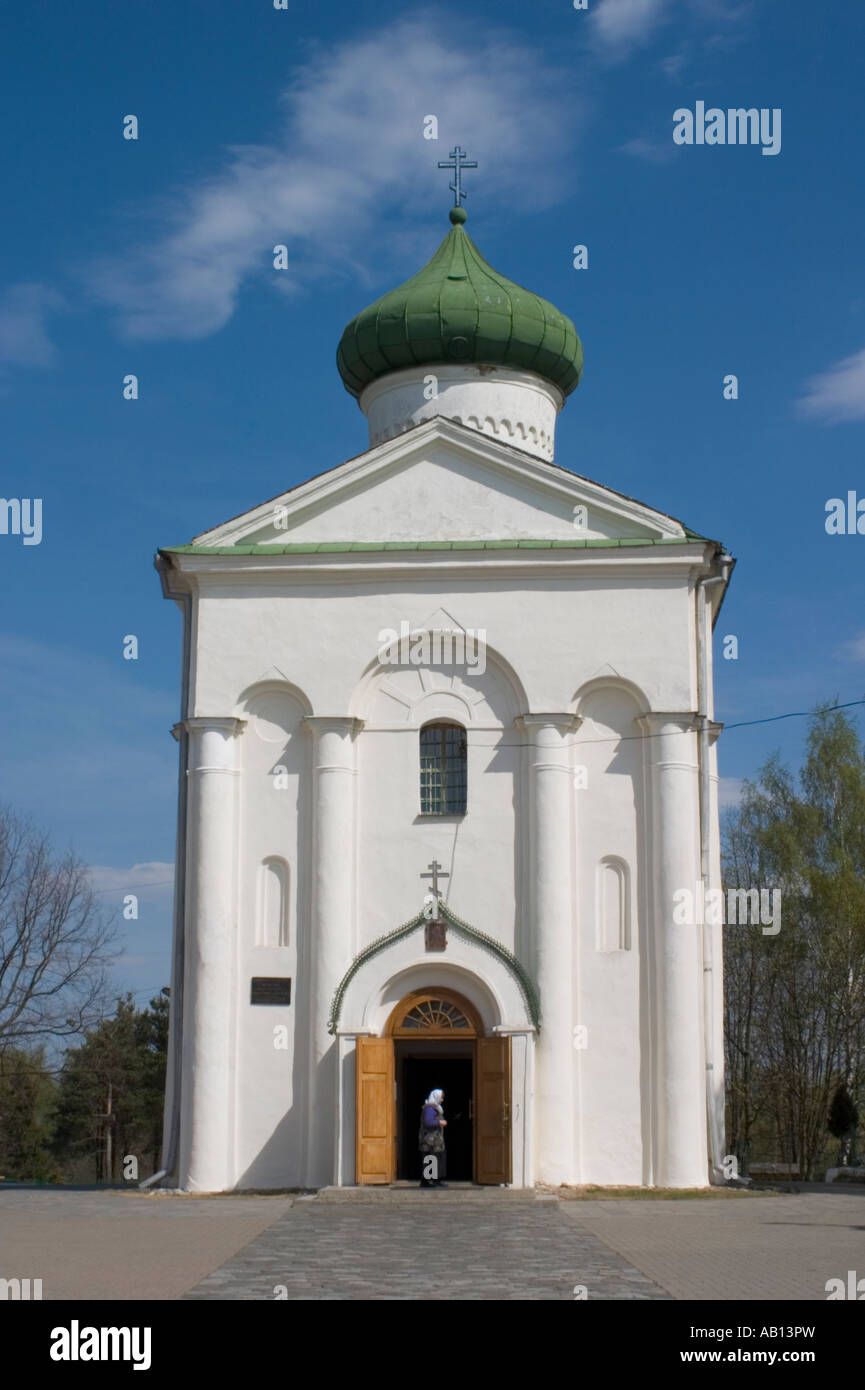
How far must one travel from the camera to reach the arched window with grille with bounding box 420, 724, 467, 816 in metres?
21.0

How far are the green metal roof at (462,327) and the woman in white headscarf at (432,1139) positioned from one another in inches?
419

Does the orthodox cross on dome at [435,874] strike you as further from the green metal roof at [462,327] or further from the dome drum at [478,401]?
the green metal roof at [462,327]

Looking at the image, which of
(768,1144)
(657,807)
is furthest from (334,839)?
(768,1144)

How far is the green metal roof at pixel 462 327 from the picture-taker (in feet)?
78.5

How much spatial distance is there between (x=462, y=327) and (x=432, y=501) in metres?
3.43

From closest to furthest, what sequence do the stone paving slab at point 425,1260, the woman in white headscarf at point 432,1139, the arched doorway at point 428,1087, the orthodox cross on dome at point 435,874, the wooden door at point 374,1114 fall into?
the stone paving slab at point 425,1260 → the woman in white headscarf at point 432,1139 → the wooden door at point 374,1114 → the arched doorway at point 428,1087 → the orthodox cross on dome at point 435,874

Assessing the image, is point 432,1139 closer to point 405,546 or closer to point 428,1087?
point 428,1087

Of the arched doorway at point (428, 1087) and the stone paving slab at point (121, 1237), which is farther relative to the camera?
the arched doorway at point (428, 1087)

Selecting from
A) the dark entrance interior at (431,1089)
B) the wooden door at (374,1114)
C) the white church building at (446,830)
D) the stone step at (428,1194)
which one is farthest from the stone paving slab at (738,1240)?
the dark entrance interior at (431,1089)

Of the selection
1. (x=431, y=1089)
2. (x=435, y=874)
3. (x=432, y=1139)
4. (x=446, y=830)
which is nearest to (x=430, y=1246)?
(x=432, y=1139)

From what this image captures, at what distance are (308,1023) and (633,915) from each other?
13.4ft

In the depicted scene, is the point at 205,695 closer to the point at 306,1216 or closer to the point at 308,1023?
the point at 308,1023

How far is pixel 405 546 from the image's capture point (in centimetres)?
2136

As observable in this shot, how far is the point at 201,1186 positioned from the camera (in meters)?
19.9
